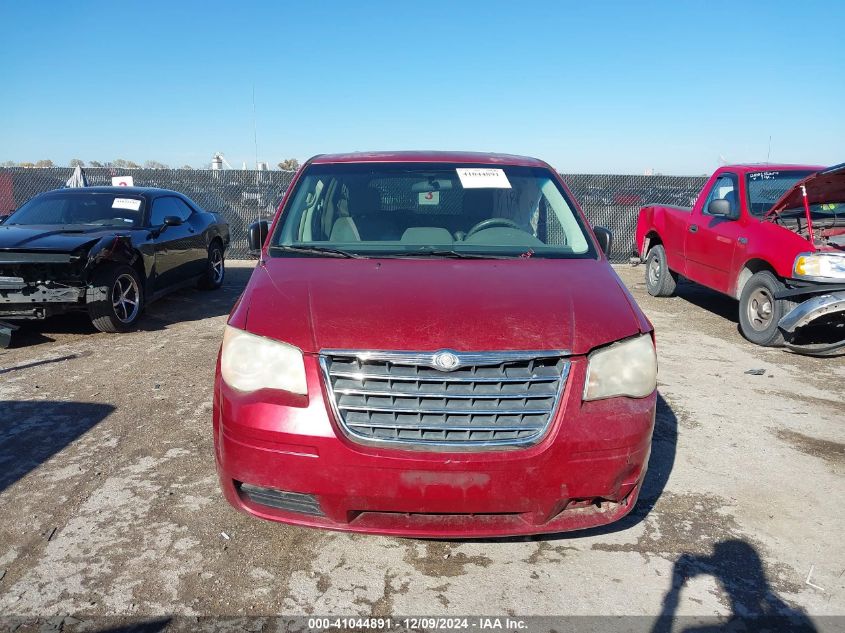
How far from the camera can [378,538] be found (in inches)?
117

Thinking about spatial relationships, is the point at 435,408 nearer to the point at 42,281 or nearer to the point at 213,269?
the point at 42,281

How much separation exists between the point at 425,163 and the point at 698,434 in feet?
8.49

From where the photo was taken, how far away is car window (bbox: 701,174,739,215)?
7.47m

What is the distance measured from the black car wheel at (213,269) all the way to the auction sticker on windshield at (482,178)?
254 inches

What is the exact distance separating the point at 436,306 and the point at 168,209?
6.91 m

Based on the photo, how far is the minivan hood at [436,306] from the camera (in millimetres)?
2490

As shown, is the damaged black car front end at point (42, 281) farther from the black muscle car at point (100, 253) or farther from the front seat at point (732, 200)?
the front seat at point (732, 200)

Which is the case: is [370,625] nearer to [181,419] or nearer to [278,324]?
[278,324]

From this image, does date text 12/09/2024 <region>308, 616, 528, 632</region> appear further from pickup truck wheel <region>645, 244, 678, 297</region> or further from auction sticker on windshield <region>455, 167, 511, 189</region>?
pickup truck wheel <region>645, 244, 678, 297</region>

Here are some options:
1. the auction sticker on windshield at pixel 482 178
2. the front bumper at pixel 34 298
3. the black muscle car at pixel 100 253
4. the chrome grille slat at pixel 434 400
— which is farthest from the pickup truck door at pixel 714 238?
the front bumper at pixel 34 298

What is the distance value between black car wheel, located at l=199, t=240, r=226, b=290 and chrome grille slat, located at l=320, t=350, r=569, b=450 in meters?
7.61

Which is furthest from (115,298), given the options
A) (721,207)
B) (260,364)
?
(721,207)

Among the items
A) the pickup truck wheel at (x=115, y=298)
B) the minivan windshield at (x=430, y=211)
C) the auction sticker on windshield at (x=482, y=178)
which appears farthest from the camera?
the pickup truck wheel at (x=115, y=298)

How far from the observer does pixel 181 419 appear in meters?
4.44
